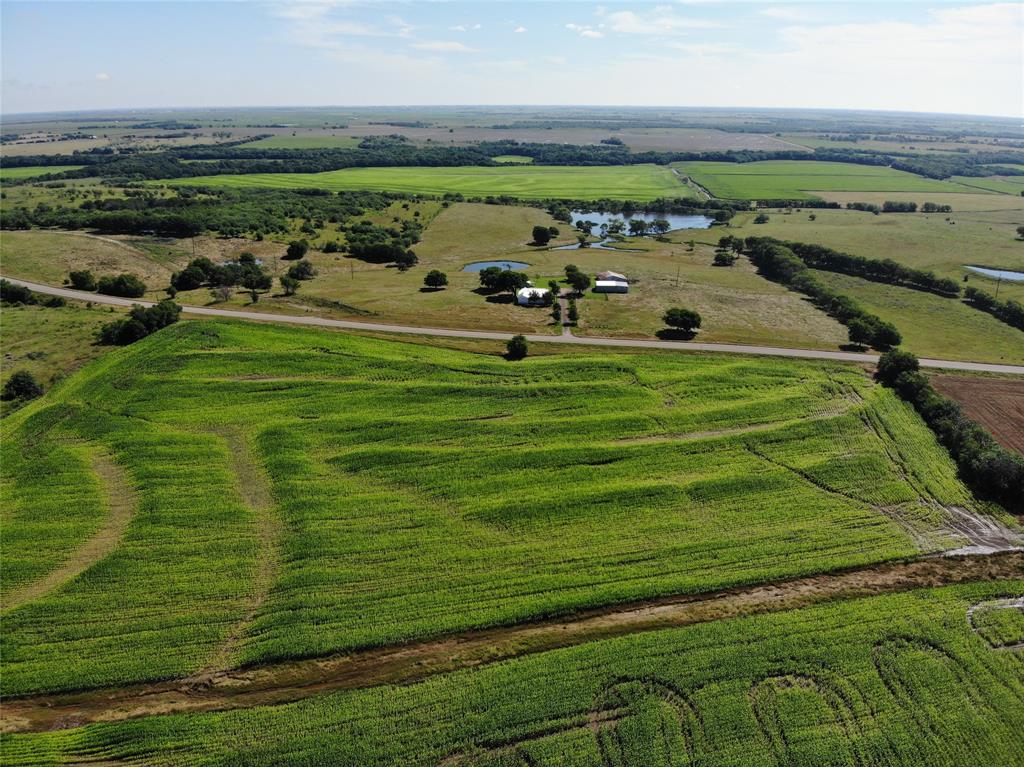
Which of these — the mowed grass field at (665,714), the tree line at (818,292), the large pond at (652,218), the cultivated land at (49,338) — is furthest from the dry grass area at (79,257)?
the tree line at (818,292)

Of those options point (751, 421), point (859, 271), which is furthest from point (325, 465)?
point (859, 271)

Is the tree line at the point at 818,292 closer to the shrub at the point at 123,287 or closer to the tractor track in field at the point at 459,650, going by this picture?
the tractor track in field at the point at 459,650

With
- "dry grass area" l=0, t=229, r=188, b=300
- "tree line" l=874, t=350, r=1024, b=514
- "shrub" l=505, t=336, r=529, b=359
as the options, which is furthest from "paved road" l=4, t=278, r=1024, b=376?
"dry grass area" l=0, t=229, r=188, b=300

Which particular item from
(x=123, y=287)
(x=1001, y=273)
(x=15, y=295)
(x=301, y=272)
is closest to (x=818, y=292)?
(x=1001, y=273)

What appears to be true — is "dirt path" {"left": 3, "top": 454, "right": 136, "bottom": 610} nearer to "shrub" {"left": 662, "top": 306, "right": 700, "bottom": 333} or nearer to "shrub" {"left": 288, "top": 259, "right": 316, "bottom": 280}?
"shrub" {"left": 288, "top": 259, "right": 316, "bottom": 280}

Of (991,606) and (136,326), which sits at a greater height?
(136,326)

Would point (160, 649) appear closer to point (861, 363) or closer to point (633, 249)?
point (861, 363)

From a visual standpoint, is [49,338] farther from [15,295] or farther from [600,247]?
[600,247]
